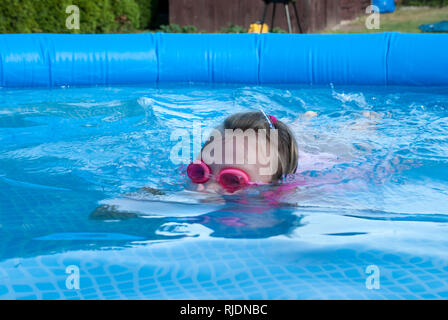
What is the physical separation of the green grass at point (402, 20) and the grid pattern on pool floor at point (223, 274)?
34.2ft

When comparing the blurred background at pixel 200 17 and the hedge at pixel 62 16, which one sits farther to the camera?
the blurred background at pixel 200 17

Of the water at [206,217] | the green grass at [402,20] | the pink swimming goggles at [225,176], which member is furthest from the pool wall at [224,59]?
the green grass at [402,20]

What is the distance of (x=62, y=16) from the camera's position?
9.40 meters

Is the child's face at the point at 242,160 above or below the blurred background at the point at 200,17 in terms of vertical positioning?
below

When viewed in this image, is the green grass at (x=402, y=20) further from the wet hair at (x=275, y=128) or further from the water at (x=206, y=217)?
the wet hair at (x=275, y=128)

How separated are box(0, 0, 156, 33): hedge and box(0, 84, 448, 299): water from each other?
521cm

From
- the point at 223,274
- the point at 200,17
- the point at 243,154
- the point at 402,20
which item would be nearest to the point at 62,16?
the point at 200,17

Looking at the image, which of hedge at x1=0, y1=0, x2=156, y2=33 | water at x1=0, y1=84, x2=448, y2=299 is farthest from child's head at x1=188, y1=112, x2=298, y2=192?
hedge at x1=0, y1=0, x2=156, y2=33

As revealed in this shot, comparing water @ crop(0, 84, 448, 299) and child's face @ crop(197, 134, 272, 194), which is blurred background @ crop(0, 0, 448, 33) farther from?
child's face @ crop(197, 134, 272, 194)

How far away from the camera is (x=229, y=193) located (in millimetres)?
2543

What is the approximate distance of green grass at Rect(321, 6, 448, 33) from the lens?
11953 millimetres

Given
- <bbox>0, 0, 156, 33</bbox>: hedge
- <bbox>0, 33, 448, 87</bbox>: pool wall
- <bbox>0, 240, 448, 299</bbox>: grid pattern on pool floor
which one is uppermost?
<bbox>0, 0, 156, 33</bbox>: hedge

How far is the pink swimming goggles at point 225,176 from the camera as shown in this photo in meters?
2.35
